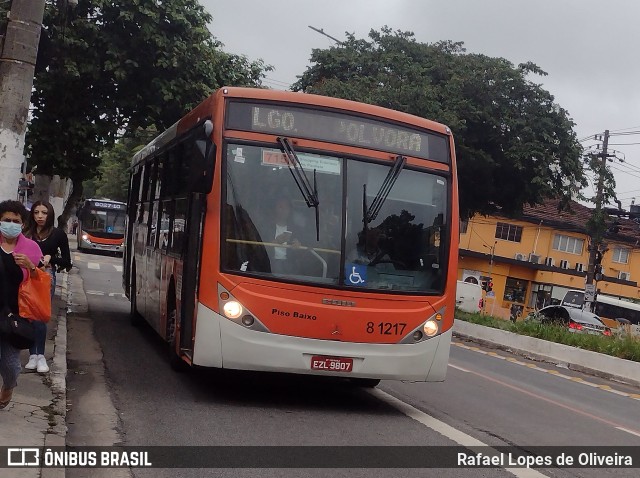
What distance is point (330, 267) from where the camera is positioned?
916 cm

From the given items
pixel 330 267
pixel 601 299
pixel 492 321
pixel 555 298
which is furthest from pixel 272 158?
pixel 555 298

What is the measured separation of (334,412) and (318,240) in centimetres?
180

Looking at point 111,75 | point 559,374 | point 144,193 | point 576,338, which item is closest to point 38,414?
point 144,193

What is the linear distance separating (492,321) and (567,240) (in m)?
37.8

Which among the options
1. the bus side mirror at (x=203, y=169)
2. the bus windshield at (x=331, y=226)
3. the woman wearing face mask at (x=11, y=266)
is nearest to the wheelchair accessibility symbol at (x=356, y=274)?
the bus windshield at (x=331, y=226)

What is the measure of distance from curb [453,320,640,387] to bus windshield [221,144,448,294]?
32.7 ft

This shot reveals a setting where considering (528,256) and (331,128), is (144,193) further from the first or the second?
(528,256)

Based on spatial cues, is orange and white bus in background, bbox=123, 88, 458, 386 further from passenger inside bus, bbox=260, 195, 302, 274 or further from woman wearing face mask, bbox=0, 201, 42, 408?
woman wearing face mask, bbox=0, 201, 42, 408

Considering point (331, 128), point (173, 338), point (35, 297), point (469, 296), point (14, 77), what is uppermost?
point (14, 77)

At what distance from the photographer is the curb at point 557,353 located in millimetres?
18202

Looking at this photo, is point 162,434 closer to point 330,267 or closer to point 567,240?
point 330,267

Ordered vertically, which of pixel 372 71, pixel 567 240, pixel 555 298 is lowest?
pixel 555 298

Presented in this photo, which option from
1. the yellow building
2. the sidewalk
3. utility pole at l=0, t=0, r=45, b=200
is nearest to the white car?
the yellow building

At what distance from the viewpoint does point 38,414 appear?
24.5ft
